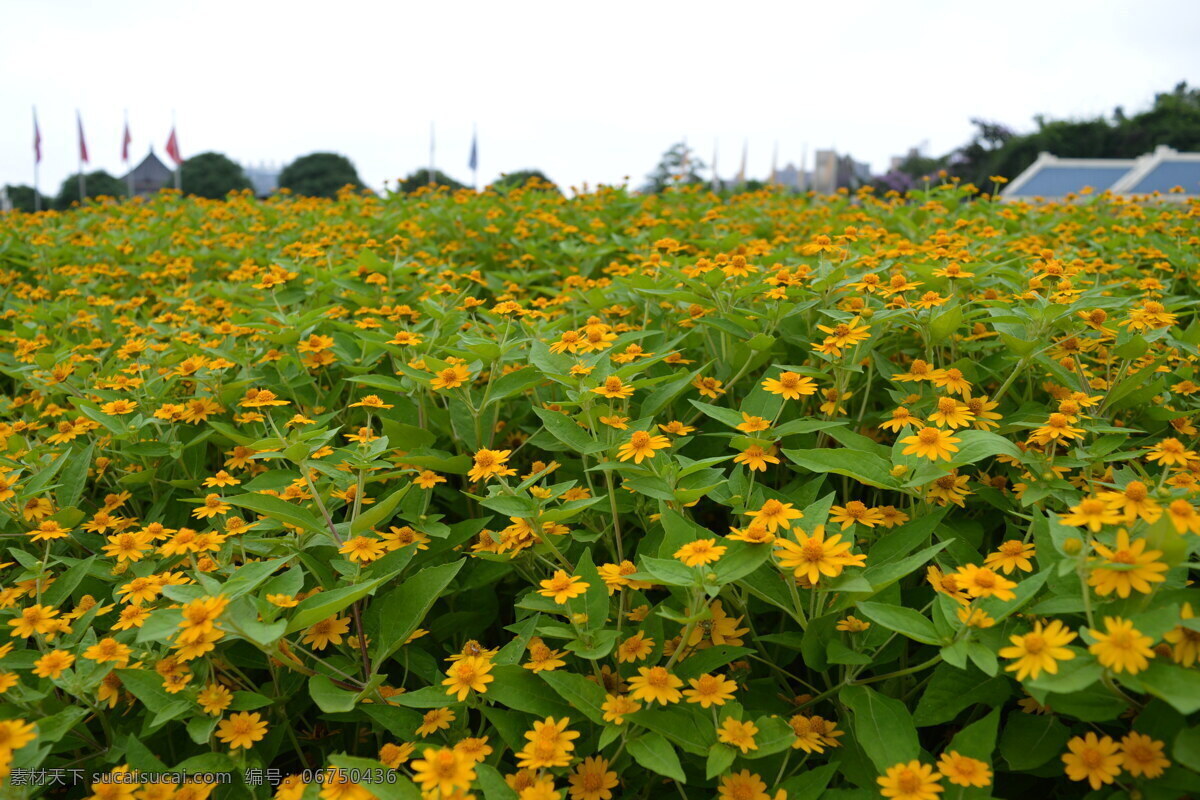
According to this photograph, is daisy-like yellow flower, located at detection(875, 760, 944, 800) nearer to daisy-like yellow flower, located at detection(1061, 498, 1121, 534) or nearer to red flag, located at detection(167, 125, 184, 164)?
daisy-like yellow flower, located at detection(1061, 498, 1121, 534)

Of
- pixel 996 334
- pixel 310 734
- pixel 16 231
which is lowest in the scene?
pixel 310 734

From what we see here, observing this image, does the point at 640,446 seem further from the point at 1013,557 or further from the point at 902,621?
the point at 1013,557

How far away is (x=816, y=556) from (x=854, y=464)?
0.25 meters

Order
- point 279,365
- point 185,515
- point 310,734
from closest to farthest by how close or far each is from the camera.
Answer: point 310,734, point 185,515, point 279,365

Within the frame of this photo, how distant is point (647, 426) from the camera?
148 cm

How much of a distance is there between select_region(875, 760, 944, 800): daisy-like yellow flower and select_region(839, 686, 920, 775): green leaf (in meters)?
0.04

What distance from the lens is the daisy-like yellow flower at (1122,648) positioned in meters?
0.91

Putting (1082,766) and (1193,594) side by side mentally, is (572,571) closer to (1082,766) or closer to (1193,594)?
(1082,766)

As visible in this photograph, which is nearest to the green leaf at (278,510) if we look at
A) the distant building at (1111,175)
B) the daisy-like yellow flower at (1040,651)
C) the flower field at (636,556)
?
the flower field at (636,556)

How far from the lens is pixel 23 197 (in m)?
23.3

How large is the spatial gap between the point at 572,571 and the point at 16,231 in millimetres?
4852

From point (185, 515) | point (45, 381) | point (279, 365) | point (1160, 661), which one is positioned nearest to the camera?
point (1160, 661)

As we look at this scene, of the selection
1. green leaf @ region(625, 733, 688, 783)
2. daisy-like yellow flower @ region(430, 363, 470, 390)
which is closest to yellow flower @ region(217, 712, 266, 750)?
green leaf @ region(625, 733, 688, 783)

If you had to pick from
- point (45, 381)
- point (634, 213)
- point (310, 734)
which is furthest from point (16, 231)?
point (310, 734)
